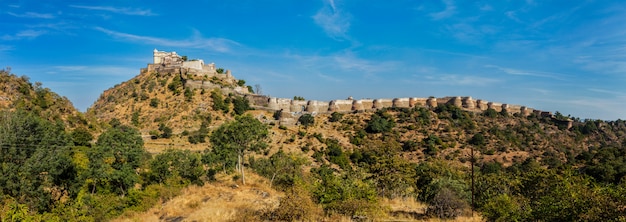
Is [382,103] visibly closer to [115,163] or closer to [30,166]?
[115,163]

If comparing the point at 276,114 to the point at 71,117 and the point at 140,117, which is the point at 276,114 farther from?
the point at 71,117

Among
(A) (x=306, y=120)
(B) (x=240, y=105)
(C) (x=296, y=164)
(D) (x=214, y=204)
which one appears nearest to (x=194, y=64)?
(B) (x=240, y=105)

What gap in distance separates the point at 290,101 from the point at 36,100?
44.1m

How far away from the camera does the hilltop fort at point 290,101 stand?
75.1 m

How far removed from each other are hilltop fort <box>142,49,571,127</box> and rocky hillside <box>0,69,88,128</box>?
22685 millimetres

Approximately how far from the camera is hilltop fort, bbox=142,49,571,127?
75.1 m

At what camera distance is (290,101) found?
7981cm

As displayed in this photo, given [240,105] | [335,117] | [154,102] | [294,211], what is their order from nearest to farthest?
[294,211] < [154,102] < [240,105] < [335,117]

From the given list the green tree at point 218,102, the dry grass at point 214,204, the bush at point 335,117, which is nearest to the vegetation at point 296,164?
the green tree at point 218,102

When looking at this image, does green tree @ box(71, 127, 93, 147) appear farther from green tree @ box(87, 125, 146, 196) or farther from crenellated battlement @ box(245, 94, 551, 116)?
crenellated battlement @ box(245, 94, 551, 116)

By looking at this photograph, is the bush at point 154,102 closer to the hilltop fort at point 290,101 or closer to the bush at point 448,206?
the hilltop fort at point 290,101

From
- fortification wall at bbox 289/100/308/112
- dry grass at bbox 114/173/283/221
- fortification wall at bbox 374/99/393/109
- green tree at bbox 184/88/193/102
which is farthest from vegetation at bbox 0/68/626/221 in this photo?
fortification wall at bbox 289/100/308/112

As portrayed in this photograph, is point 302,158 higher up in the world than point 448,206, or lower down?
higher up

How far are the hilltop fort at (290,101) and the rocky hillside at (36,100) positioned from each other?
893 inches
